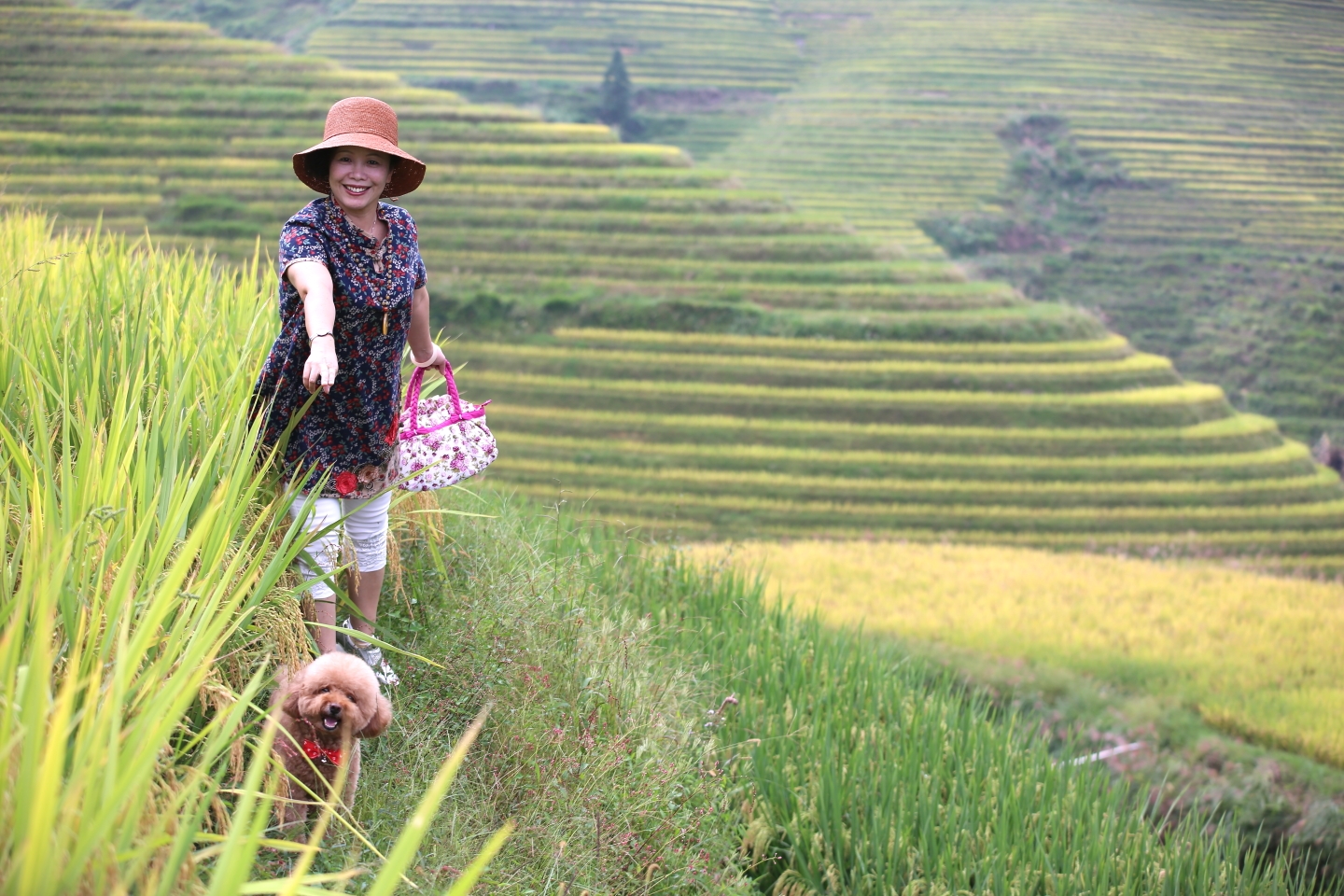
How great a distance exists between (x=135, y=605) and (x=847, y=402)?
17.3 metres

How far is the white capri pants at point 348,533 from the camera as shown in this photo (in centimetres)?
210

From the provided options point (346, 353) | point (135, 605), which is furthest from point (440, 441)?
point (135, 605)

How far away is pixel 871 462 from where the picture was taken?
17281 mm

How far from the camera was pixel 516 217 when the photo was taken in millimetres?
20719

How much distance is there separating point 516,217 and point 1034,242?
640 inches

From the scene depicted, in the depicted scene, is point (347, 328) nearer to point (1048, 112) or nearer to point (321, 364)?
point (321, 364)

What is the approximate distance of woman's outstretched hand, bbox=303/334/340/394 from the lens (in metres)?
1.81

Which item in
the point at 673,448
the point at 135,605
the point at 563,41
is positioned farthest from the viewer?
the point at 563,41

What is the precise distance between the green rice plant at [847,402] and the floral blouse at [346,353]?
15.7m

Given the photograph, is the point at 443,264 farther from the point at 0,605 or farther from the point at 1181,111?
the point at 1181,111

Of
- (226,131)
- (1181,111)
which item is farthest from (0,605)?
(1181,111)

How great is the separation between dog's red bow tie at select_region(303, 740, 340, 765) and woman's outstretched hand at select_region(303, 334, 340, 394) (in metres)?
0.63

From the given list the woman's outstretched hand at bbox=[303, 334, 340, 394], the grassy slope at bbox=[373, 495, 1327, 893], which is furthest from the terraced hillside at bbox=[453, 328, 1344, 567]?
the woman's outstretched hand at bbox=[303, 334, 340, 394]

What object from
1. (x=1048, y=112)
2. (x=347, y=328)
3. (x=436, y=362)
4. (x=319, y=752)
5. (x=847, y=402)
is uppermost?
(x=1048, y=112)
